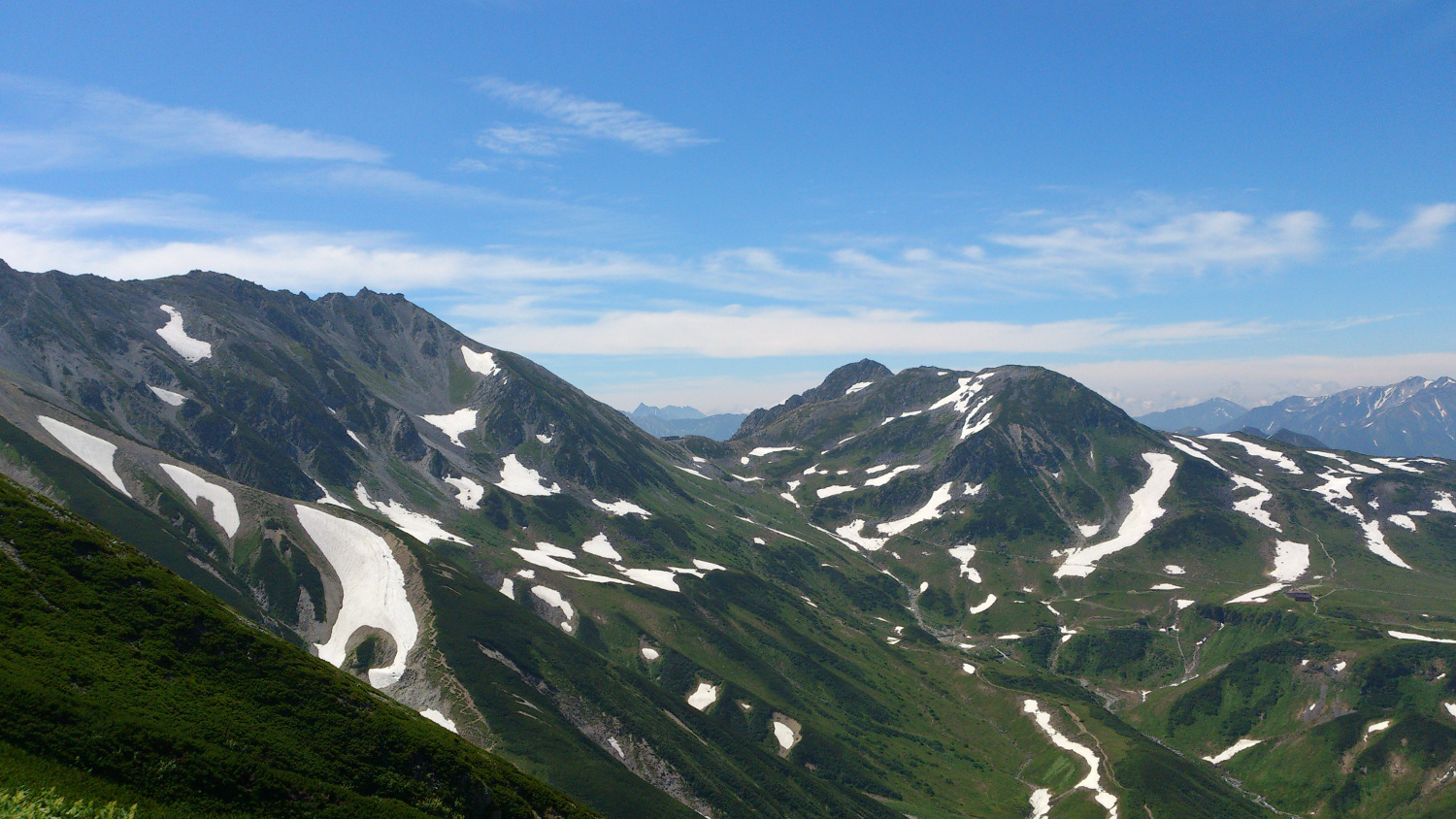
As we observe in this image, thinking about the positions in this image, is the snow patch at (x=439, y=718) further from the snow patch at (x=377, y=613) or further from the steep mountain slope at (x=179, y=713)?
the steep mountain slope at (x=179, y=713)

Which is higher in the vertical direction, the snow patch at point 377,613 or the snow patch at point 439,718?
the snow patch at point 377,613

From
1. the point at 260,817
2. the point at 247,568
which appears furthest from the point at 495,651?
the point at 260,817

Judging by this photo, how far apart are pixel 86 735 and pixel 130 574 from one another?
31.1 m

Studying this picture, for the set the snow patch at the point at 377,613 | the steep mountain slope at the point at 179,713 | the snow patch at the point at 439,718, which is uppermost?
the steep mountain slope at the point at 179,713

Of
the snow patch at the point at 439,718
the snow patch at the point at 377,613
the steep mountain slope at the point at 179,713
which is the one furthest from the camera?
the snow patch at the point at 377,613

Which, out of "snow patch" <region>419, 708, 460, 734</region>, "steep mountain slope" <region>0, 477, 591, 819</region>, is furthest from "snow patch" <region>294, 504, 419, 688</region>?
"steep mountain slope" <region>0, 477, 591, 819</region>

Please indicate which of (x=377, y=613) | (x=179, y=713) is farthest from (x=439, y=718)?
(x=179, y=713)

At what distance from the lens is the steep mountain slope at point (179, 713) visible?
206ft

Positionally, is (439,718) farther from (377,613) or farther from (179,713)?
(179,713)

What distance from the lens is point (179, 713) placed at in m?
73.4

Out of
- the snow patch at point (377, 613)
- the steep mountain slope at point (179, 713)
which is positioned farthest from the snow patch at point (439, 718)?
the steep mountain slope at point (179, 713)

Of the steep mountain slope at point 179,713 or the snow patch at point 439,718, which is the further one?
the snow patch at point 439,718

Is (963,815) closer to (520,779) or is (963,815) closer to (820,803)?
(820,803)

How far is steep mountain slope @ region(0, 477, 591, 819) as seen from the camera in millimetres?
62688
